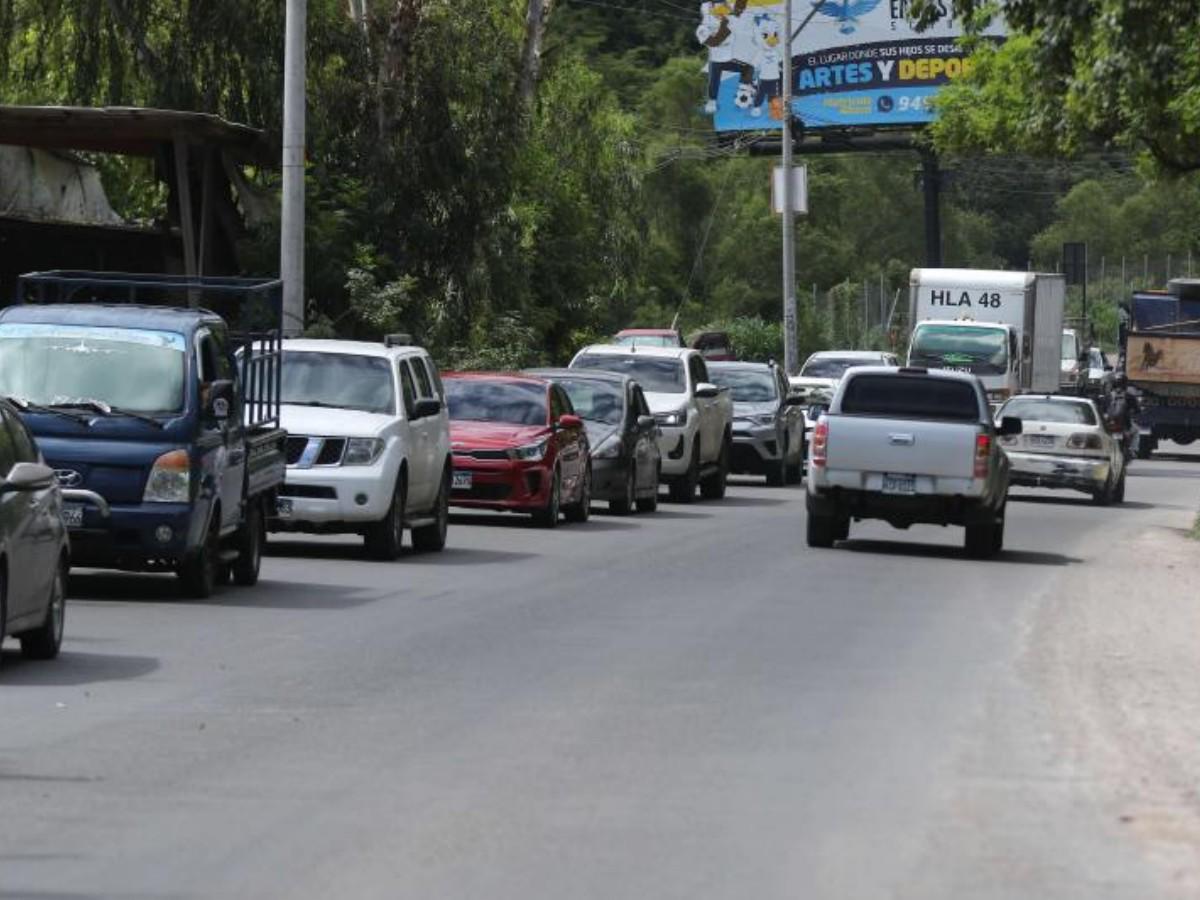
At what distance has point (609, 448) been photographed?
3172 centimetres

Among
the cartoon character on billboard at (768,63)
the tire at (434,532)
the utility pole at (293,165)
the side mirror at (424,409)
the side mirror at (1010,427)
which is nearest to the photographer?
the side mirror at (424,409)

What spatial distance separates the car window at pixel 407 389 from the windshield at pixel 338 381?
0.40ft

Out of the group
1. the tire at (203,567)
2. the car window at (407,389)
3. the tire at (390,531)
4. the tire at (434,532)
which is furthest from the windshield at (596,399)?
the tire at (203,567)

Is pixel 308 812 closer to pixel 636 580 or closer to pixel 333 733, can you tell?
pixel 333 733

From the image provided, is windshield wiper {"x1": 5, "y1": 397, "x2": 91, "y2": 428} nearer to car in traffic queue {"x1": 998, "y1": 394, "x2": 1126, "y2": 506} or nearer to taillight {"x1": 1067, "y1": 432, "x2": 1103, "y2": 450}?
car in traffic queue {"x1": 998, "y1": 394, "x2": 1126, "y2": 506}

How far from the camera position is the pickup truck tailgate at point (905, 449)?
88.1 feet

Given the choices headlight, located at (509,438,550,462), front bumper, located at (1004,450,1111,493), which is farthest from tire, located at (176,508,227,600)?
front bumper, located at (1004,450,1111,493)

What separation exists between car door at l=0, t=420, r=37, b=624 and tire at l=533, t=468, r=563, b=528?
45.9 feet

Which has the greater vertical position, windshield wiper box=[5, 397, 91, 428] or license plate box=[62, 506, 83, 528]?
windshield wiper box=[5, 397, 91, 428]

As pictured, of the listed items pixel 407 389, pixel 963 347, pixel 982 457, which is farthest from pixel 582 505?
pixel 963 347

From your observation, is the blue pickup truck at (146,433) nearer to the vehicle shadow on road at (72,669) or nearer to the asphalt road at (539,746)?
the asphalt road at (539,746)

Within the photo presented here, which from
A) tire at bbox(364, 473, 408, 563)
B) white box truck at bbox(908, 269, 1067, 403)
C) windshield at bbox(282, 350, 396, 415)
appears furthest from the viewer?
white box truck at bbox(908, 269, 1067, 403)

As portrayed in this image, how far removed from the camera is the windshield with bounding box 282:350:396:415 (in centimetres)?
2427

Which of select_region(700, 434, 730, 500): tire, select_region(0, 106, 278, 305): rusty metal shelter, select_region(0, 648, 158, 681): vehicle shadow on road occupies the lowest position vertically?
select_region(700, 434, 730, 500): tire
